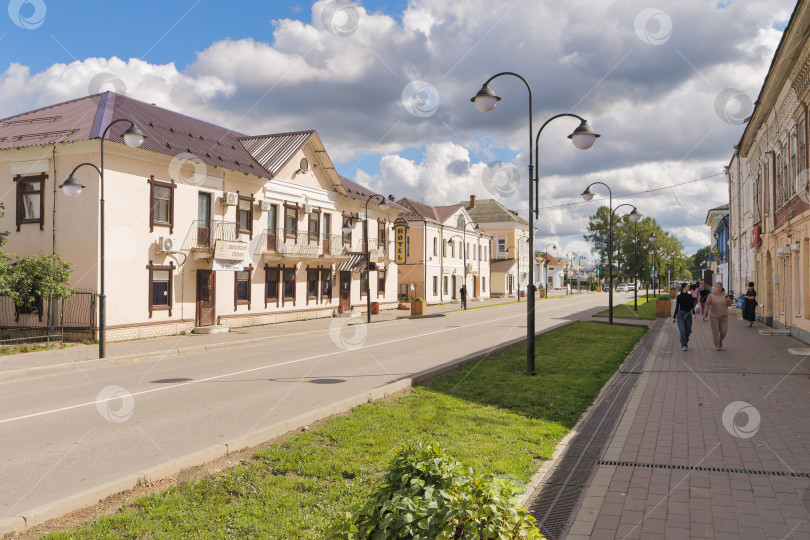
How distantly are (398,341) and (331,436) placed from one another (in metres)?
12.9

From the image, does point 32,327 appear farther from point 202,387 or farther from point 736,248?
point 736,248

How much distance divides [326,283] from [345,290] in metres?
2.00

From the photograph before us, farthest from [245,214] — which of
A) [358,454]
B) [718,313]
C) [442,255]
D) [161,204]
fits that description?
[442,255]

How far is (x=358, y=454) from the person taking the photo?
6223 mm

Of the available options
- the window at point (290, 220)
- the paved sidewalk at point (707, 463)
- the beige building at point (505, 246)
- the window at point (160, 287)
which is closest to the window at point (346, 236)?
the window at point (290, 220)

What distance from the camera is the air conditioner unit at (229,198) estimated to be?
2438 cm

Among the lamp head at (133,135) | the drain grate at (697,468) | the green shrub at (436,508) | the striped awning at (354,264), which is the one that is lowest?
the drain grate at (697,468)

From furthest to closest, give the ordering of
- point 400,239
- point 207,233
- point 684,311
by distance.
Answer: point 400,239 < point 207,233 < point 684,311

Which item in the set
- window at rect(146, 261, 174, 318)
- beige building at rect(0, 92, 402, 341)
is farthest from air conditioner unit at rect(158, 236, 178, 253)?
window at rect(146, 261, 174, 318)

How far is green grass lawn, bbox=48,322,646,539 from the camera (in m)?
4.41

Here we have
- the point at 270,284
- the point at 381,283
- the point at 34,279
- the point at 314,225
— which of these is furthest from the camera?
the point at 381,283

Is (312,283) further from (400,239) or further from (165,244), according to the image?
(165,244)

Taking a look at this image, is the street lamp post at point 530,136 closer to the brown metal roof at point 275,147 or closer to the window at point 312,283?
the brown metal roof at point 275,147

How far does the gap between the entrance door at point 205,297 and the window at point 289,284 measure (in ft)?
17.6
